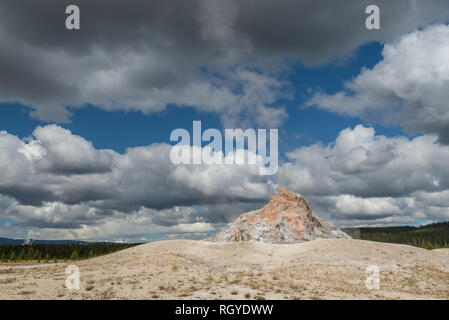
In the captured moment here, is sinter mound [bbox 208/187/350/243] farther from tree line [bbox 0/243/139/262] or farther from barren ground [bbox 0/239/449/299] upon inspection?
tree line [bbox 0/243/139/262]

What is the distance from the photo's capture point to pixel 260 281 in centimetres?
2992

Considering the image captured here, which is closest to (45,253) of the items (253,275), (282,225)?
(282,225)

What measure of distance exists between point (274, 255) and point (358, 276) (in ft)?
53.6

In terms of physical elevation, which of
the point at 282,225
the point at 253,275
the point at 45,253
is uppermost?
the point at 282,225

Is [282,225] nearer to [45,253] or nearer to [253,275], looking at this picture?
[253,275]

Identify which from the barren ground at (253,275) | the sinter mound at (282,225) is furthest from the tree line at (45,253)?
the barren ground at (253,275)

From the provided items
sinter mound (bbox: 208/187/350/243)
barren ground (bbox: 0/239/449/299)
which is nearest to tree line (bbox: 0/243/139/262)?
sinter mound (bbox: 208/187/350/243)

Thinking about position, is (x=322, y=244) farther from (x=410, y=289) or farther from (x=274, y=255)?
(x=410, y=289)

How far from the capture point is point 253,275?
3362 centimetres

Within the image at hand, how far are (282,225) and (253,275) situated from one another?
1351 inches

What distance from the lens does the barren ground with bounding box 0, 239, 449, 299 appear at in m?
24.5

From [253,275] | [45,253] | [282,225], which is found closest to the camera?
[253,275]
